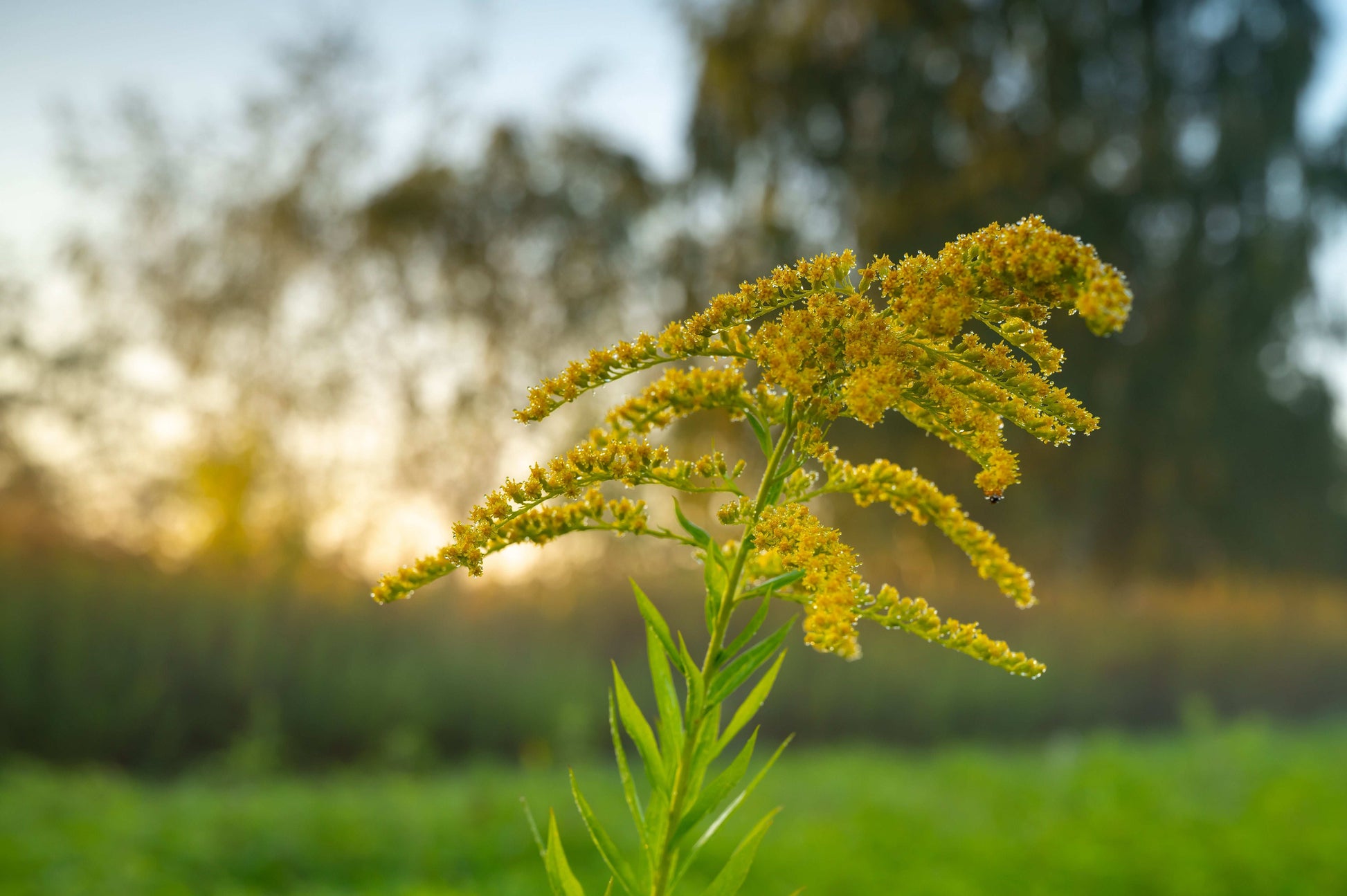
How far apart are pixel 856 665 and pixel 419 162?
381 inches

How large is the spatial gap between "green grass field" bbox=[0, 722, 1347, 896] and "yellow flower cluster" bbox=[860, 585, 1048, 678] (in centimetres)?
351

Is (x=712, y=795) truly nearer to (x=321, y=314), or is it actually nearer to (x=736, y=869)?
(x=736, y=869)

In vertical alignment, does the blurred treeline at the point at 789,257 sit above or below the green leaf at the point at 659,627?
above

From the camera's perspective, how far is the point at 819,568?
37.8 inches

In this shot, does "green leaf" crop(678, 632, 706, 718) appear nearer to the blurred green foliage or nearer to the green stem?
the green stem

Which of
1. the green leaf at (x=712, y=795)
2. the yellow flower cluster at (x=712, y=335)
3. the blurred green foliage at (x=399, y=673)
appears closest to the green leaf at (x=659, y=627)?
the green leaf at (x=712, y=795)

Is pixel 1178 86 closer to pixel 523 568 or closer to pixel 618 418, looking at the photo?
pixel 523 568

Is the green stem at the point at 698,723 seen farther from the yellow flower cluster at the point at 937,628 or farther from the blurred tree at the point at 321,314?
the blurred tree at the point at 321,314

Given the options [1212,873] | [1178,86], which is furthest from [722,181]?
[1212,873]

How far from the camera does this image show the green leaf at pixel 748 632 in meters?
1.02

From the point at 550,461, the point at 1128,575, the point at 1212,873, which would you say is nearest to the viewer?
the point at 550,461

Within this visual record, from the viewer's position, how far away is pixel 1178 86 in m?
15.9

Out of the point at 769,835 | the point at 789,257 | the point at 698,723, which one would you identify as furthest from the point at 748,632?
the point at 789,257

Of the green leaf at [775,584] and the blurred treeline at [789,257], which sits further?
the blurred treeline at [789,257]
